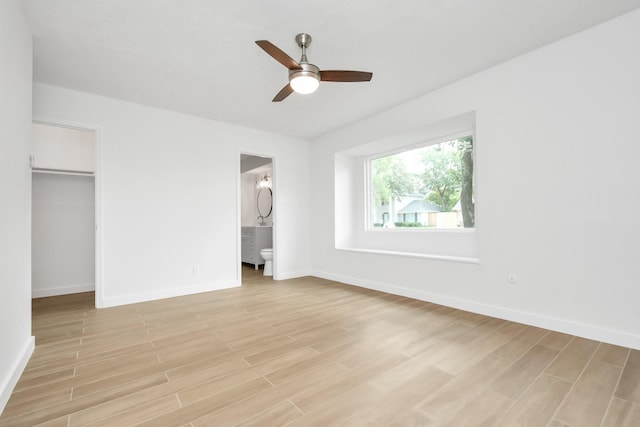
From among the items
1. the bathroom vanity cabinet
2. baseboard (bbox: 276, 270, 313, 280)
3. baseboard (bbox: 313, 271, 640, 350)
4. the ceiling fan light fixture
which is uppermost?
the ceiling fan light fixture

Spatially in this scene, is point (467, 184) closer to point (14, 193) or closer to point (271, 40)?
point (271, 40)

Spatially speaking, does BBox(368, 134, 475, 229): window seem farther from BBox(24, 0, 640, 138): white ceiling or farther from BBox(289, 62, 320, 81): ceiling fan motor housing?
BBox(289, 62, 320, 81): ceiling fan motor housing

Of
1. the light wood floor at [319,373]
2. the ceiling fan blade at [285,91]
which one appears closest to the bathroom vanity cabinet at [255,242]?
the light wood floor at [319,373]

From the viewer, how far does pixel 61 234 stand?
4242 mm

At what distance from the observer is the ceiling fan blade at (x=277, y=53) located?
199 cm

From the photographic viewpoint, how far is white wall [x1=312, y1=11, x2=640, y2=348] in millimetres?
2240

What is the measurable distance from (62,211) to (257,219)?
13.7 ft

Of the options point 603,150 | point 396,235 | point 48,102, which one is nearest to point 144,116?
point 48,102

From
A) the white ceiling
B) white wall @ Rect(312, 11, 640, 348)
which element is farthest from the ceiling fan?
white wall @ Rect(312, 11, 640, 348)

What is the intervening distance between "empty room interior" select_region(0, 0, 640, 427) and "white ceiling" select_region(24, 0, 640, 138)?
2 cm

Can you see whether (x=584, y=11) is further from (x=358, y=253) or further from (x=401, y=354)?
(x=358, y=253)

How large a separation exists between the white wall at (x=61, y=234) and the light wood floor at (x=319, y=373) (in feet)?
4.17

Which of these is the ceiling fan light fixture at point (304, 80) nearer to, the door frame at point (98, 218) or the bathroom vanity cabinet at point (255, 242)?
the door frame at point (98, 218)

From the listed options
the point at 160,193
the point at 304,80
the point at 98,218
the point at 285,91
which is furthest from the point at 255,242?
the point at 304,80
